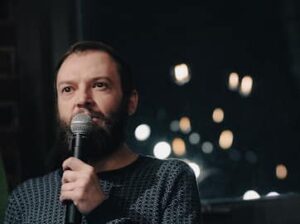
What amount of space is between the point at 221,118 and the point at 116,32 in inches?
19.0

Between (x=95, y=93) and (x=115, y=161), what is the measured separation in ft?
0.57

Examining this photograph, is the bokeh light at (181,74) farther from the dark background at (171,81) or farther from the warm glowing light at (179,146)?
the warm glowing light at (179,146)

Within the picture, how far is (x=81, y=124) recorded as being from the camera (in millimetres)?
1275

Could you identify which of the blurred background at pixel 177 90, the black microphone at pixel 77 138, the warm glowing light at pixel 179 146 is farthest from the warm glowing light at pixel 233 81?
the black microphone at pixel 77 138

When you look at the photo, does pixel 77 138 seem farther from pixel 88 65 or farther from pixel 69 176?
pixel 88 65

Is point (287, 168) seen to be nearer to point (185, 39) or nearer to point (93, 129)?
point (185, 39)

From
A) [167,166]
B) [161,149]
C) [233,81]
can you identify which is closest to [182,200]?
[167,166]

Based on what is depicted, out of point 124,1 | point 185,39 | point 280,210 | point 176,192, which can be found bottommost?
point 280,210

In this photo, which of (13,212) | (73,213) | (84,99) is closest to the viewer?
(73,213)

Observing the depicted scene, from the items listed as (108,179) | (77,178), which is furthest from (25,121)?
(77,178)

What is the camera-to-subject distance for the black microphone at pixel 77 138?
1177 millimetres

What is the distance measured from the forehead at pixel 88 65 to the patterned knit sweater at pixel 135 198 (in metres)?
0.23

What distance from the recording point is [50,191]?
1472mm

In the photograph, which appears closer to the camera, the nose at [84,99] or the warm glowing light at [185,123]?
the nose at [84,99]
